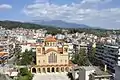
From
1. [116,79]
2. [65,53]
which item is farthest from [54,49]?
[116,79]

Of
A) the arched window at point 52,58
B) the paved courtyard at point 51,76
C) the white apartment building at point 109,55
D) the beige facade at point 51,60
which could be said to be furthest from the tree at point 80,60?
the paved courtyard at point 51,76

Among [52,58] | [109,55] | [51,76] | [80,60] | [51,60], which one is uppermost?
[109,55]

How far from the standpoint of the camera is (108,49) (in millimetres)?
52688

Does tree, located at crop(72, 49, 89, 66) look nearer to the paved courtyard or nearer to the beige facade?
the beige facade

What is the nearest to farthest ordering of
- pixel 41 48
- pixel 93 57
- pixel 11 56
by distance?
pixel 41 48, pixel 93 57, pixel 11 56

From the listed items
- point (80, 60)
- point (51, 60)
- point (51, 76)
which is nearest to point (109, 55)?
point (80, 60)

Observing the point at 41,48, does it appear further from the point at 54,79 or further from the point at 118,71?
the point at 118,71

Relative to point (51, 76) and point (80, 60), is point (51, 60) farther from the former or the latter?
point (80, 60)

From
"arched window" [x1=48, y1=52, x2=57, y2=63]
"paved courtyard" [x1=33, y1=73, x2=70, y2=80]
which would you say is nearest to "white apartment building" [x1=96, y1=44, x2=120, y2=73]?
"paved courtyard" [x1=33, y1=73, x2=70, y2=80]

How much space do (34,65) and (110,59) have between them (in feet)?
45.8

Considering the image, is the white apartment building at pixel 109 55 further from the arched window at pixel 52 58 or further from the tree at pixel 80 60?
the arched window at pixel 52 58

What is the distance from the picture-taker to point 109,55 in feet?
169

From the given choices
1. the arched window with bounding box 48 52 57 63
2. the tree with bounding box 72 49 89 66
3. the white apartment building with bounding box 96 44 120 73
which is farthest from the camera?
the tree with bounding box 72 49 89 66

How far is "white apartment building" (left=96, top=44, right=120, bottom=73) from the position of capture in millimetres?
48125
